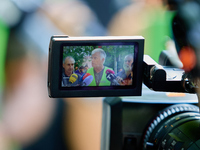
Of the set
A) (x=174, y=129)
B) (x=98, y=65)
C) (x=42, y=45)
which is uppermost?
(x=42, y=45)

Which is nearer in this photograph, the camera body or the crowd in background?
the camera body

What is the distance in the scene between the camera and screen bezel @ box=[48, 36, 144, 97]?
0.55 m

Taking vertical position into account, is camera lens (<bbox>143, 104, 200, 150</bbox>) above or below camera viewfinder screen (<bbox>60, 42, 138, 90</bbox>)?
below

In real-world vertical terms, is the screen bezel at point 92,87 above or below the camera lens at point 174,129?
above

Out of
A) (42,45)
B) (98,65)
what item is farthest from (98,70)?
(42,45)

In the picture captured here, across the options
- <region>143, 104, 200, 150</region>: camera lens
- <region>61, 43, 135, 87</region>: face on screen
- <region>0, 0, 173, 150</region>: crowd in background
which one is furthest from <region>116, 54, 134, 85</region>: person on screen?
<region>0, 0, 173, 150</region>: crowd in background

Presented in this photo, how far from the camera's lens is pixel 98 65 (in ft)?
1.88

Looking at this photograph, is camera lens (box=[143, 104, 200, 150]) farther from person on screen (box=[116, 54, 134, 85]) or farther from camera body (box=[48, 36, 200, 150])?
person on screen (box=[116, 54, 134, 85])

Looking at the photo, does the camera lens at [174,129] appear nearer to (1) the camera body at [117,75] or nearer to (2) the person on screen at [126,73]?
(1) the camera body at [117,75]

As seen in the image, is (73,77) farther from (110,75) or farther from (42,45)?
(42,45)

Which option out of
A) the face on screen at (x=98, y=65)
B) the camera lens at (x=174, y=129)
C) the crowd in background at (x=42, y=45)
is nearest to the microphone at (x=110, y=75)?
the face on screen at (x=98, y=65)

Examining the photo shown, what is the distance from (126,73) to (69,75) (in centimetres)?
9

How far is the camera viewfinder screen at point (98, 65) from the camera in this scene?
0.56 metres

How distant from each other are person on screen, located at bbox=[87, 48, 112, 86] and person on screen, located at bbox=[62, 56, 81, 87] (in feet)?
0.07
